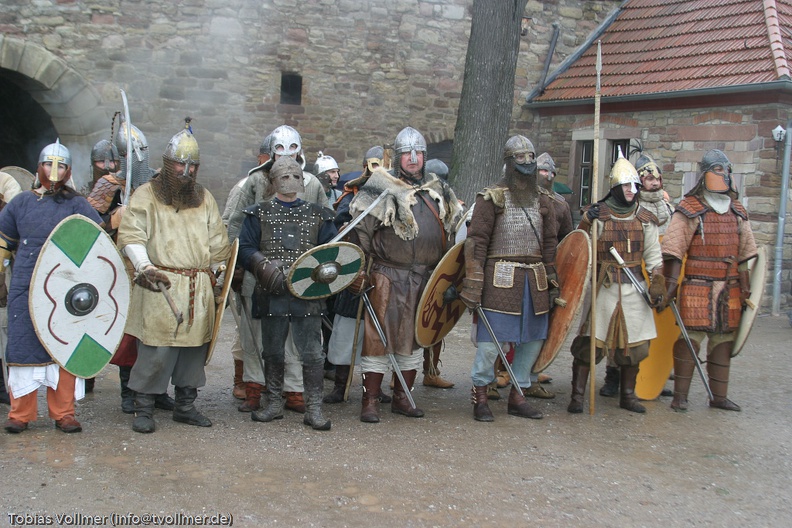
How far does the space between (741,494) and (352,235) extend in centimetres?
247

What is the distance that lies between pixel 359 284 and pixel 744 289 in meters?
2.49

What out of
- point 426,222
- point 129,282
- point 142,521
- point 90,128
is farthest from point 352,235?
point 90,128

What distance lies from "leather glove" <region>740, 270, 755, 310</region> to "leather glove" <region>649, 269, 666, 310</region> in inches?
21.0

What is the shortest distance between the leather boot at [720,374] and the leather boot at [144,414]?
350 centimetres

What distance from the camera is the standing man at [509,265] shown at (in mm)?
4969

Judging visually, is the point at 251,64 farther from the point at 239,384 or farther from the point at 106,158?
the point at 239,384

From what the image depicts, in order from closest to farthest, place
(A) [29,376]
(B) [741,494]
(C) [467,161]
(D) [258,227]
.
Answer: (B) [741,494] < (A) [29,376] < (D) [258,227] < (C) [467,161]

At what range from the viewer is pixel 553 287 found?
5.16 metres

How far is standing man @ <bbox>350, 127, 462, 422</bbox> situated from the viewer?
16.1ft

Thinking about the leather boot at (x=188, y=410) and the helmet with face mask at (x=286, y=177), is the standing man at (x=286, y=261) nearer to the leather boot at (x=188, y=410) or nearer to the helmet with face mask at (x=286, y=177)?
the helmet with face mask at (x=286, y=177)

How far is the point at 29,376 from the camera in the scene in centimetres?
436

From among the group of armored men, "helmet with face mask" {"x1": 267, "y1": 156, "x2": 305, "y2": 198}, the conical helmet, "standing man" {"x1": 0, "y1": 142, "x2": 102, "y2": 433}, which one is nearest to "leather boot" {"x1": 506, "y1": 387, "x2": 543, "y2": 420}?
the group of armored men

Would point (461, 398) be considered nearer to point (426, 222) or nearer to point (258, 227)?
point (426, 222)

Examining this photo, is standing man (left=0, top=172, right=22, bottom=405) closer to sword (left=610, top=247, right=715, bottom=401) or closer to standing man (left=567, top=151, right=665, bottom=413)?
standing man (left=567, top=151, right=665, bottom=413)
